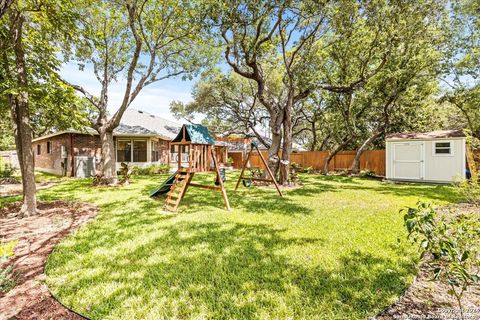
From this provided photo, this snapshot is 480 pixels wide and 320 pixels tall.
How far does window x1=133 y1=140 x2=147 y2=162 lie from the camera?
17.5 m

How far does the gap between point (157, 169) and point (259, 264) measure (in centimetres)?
1543

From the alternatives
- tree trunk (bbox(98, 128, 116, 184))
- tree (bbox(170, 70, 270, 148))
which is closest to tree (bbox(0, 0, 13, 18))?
tree trunk (bbox(98, 128, 116, 184))

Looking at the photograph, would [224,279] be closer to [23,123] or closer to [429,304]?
[429,304]

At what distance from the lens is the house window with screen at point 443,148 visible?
1180 centimetres

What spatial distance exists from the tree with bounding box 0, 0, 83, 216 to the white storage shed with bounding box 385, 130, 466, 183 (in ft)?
49.8

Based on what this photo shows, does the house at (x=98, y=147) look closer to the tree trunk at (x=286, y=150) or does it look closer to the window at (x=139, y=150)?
the window at (x=139, y=150)

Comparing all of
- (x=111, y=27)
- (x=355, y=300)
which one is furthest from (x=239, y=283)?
(x=111, y=27)

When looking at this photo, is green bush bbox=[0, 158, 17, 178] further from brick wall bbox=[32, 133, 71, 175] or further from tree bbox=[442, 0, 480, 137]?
tree bbox=[442, 0, 480, 137]

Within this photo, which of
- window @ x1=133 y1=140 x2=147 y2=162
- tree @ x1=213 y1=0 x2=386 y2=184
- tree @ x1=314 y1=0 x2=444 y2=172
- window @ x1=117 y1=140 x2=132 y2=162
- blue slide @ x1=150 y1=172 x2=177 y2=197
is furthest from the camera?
window @ x1=133 y1=140 x2=147 y2=162

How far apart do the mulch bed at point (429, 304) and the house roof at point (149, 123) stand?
17049mm

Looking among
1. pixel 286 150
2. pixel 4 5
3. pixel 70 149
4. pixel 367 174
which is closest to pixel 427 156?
pixel 367 174

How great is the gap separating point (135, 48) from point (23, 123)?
793cm

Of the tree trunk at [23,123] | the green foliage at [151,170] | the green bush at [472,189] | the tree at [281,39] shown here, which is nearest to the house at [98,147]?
the green foliage at [151,170]

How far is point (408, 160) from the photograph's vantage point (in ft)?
42.8
